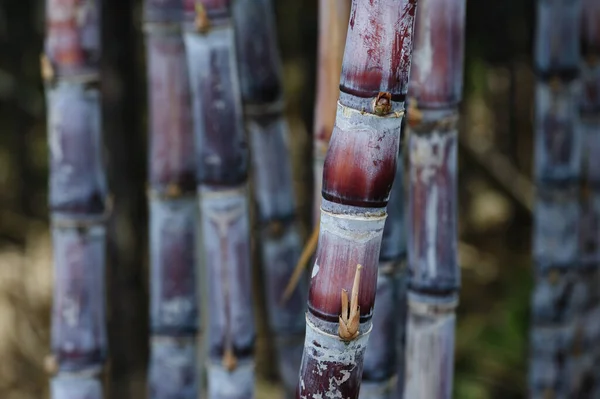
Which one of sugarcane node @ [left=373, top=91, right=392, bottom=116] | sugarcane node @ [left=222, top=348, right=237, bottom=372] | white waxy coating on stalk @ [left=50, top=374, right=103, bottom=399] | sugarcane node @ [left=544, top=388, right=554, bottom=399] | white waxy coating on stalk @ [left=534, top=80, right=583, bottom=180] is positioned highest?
sugarcane node @ [left=373, top=91, right=392, bottom=116]

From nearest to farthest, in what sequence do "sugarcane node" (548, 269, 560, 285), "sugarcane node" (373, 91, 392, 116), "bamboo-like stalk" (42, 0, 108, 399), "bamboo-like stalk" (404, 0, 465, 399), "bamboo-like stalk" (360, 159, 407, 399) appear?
"sugarcane node" (373, 91, 392, 116) < "bamboo-like stalk" (404, 0, 465, 399) < "bamboo-like stalk" (360, 159, 407, 399) < "bamboo-like stalk" (42, 0, 108, 399) < "sugarcane node" (548, 269, 560, 285)

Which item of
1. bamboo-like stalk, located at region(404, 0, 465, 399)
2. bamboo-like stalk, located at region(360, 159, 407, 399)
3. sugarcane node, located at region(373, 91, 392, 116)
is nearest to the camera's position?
sugarcane node, located at region(373, 91, 392, 116)

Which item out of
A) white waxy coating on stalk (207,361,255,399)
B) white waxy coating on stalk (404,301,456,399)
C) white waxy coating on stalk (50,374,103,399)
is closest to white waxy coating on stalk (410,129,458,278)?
white waxy coating on stalk (404,301,456,399)

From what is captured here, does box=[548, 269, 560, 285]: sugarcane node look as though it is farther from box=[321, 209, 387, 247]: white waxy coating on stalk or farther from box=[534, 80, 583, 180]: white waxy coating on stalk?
box=[321, 209, 387, 247]: white waxy coating on stalk

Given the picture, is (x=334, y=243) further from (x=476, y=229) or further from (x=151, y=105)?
(x=476, y=229)

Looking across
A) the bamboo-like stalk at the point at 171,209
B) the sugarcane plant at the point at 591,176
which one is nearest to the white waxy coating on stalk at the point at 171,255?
the bamboo-like stalk at the point at 171,209

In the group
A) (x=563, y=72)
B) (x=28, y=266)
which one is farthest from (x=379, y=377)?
(x=28, y=266)
